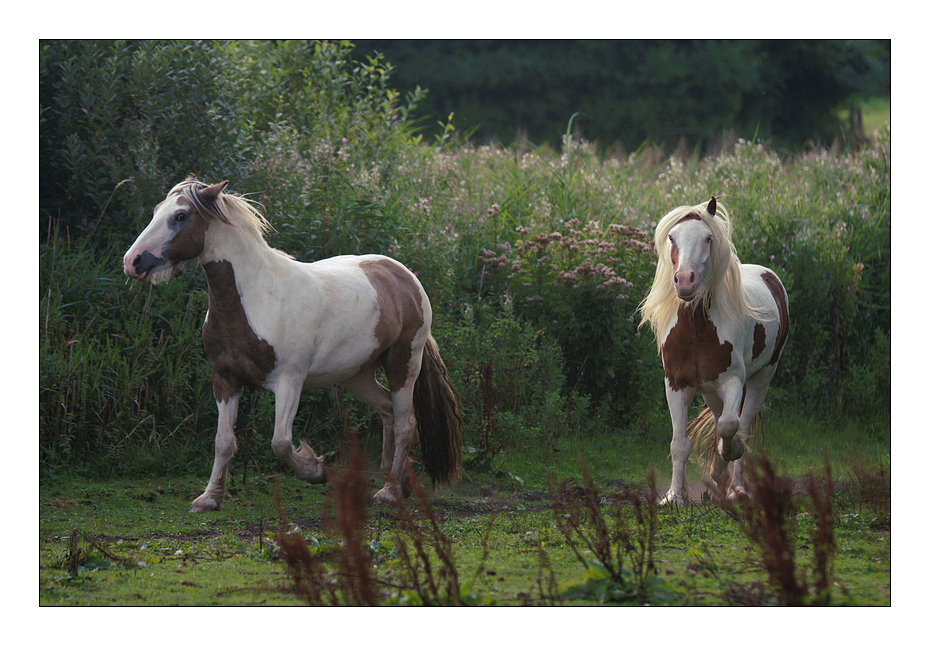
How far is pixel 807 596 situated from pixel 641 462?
414 centimetres

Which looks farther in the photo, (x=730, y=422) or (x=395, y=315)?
(x=395, y=315)

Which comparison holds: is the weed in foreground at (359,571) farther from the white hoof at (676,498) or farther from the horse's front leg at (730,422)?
the horse's front leg at (730,422)

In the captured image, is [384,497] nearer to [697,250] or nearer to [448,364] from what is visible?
[448,364]

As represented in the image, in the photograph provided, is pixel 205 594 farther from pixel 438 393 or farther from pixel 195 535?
pixel 438 393

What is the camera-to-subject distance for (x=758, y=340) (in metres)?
5.66

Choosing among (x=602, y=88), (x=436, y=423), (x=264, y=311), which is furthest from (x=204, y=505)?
(x=602, y=88)

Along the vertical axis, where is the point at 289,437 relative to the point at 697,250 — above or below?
below

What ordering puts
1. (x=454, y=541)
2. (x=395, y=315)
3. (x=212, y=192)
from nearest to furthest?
(x=454, y=541), (x=212, y=192), (x=395, y=315)

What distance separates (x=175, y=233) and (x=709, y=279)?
3236mm

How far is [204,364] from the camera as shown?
6.86 m

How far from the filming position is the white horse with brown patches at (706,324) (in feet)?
16.8

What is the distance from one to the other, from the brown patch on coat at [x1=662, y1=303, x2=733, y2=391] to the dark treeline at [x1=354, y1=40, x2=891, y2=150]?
9.55 m

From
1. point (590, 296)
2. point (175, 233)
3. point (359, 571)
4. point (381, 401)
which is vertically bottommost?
point (359, 571)

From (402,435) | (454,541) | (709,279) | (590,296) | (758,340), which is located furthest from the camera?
(590,296)
